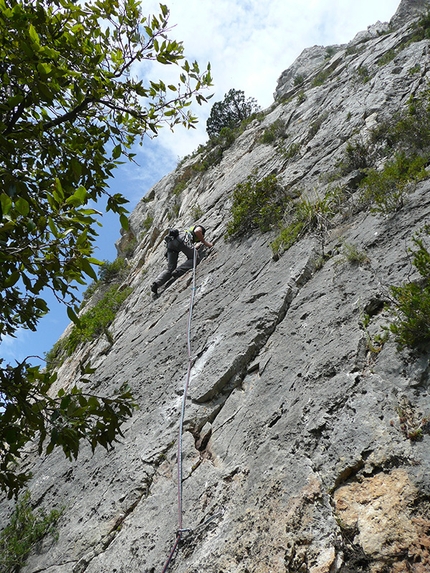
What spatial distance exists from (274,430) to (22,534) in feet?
11.7

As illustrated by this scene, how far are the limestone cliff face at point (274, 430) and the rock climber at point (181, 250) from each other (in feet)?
4.51

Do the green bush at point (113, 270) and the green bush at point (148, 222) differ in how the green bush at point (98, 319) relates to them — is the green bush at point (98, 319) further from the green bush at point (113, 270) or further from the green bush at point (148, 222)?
the green bush at point (148, 222)

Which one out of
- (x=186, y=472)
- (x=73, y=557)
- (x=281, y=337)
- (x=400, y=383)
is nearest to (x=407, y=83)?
(x=281, y=337)

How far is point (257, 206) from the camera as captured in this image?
8320 mm

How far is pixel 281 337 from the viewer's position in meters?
4.66

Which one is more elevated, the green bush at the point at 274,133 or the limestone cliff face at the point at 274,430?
the green bush at the point at 274,133

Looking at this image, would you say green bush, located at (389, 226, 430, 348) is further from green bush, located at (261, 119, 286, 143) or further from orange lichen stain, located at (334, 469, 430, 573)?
green bush, located at (261, 119, 286, 143)

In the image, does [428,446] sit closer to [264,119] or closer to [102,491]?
[102,491]

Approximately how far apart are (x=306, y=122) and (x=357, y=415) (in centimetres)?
1053

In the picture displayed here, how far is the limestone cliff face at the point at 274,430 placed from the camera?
2.64 m

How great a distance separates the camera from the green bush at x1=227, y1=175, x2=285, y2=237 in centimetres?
789

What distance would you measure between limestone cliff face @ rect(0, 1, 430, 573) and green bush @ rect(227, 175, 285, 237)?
0.95 feet

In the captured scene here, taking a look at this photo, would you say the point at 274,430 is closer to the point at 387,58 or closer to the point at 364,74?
the point at 364,74

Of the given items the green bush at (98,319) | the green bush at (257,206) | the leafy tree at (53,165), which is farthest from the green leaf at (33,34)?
the green bush at (98,319)
